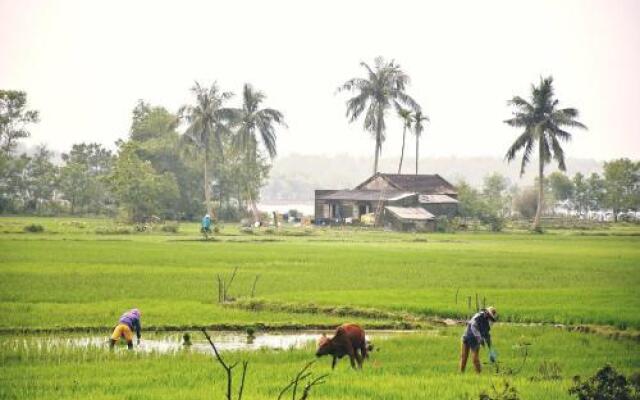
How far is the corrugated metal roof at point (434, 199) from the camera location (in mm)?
66125

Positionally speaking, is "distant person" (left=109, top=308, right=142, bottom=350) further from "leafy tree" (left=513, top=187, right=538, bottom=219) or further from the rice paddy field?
"leafy tree" (left=513, top=187, right=538, bottom=219)

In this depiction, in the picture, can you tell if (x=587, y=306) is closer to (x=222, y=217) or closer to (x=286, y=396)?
(x=286, y=396)

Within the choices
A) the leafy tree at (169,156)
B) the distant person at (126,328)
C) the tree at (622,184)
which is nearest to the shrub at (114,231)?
the leafy tree at (169,156)

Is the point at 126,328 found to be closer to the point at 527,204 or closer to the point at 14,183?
the point at 14,183

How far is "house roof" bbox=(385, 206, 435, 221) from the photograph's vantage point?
6070 centimetres

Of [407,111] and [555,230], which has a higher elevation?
[407,111]

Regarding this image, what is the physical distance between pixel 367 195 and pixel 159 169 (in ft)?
63.5

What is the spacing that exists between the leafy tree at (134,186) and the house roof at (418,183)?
17157 mm

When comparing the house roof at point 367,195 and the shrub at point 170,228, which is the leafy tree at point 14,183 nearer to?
the shrub at point 170,228

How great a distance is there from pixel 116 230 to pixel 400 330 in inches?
1350

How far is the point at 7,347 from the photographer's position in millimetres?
15125

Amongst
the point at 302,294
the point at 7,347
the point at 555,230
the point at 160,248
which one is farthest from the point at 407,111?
the point at 7,347

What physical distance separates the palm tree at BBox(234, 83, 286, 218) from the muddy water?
173 feet

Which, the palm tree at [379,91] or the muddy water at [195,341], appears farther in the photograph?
the palm tree at [379,91]
